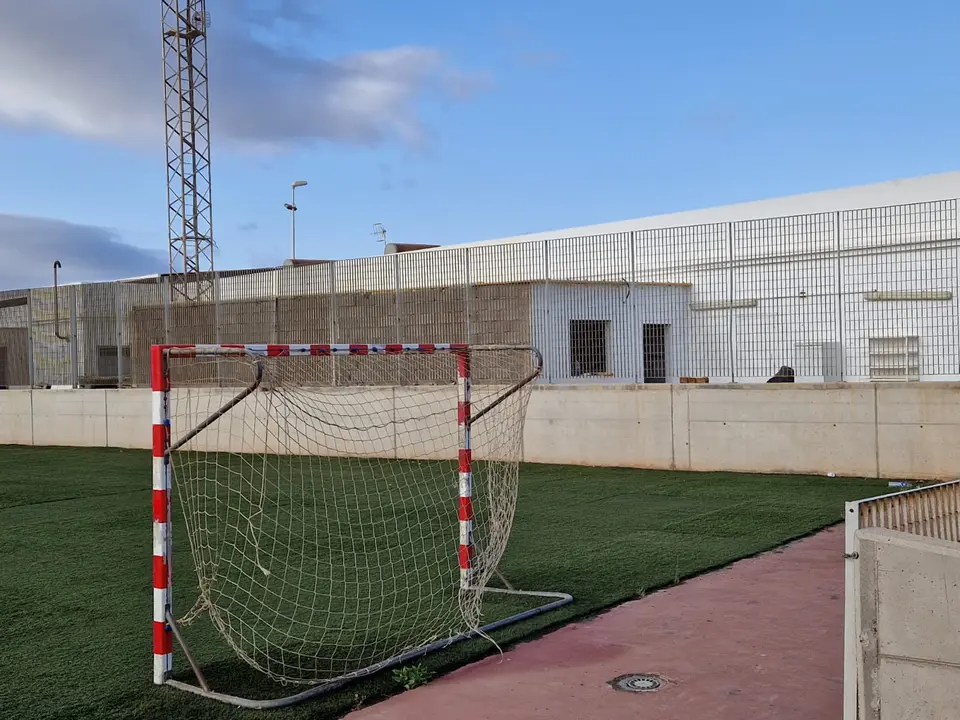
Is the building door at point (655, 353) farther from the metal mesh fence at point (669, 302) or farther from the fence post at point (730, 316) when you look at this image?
the fence post at point (730, 316)

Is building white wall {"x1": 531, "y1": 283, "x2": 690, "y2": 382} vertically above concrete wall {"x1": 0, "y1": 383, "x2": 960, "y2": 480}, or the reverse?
building white wall {"x1": 531, "y1": 283, "x2": 690, "y2": 382}

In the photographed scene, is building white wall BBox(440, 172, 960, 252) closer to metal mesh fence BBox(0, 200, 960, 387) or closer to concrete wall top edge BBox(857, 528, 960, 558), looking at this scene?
metal mesh fence BBox(0, 200, 960, 387)

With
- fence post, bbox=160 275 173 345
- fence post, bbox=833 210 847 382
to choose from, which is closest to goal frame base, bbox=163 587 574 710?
fence post, bbox=833 210 847 382

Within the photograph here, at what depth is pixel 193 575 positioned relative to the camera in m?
8.04

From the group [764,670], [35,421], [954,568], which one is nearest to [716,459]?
[764,670]

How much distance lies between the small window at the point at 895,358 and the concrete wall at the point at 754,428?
0.50 feet

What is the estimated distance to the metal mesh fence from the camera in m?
12.9

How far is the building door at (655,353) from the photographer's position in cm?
1498

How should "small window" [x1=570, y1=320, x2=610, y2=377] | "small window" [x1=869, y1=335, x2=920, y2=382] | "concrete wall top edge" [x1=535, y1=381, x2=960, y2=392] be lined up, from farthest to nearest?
Answer: "small window" [x1=570, y1=320, x2=610, y2=377], "small window" [x1=869, y1=335, x2=920, y2=382], "concrete wall top edge" [x1=535, y1=381, x2=960, y2=392]

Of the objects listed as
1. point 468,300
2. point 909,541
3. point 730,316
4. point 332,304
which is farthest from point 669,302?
point 909,541

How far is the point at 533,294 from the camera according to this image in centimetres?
1625

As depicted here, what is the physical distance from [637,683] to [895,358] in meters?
9.30

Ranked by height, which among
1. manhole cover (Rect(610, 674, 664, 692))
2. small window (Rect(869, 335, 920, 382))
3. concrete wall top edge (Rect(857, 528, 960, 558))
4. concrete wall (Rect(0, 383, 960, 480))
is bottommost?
manhole cover (Rect(610, 674, 664, 692))

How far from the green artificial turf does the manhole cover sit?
90cm
